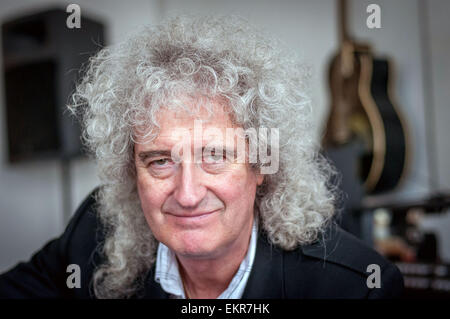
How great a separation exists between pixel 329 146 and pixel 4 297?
74.0 inches

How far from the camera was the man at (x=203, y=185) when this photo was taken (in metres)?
0.82

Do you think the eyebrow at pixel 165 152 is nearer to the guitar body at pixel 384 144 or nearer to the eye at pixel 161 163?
the eye at pixel 161 163

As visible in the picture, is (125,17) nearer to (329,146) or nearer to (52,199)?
(52,199)

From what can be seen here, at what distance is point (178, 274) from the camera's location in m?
0.98

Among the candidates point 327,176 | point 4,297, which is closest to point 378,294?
point 327,176

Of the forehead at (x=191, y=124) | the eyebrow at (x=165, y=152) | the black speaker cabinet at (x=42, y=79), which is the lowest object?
the eyebrow at (x=165, y=152)

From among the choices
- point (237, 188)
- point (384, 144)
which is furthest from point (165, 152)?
point (384, 144)

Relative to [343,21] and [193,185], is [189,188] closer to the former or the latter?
[193,185]

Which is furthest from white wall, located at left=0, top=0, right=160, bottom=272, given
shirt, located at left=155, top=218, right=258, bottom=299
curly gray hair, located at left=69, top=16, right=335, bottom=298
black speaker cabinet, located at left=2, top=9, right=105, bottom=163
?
shirt, located at left=155, top=218, right=258, bottom=299

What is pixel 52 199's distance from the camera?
108 inches

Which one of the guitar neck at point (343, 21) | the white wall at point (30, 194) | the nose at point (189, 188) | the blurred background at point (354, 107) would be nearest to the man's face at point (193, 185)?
the nose at point (189, 188)

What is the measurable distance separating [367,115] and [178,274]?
1598 millimetres

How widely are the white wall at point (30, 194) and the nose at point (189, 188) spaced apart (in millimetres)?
1671
